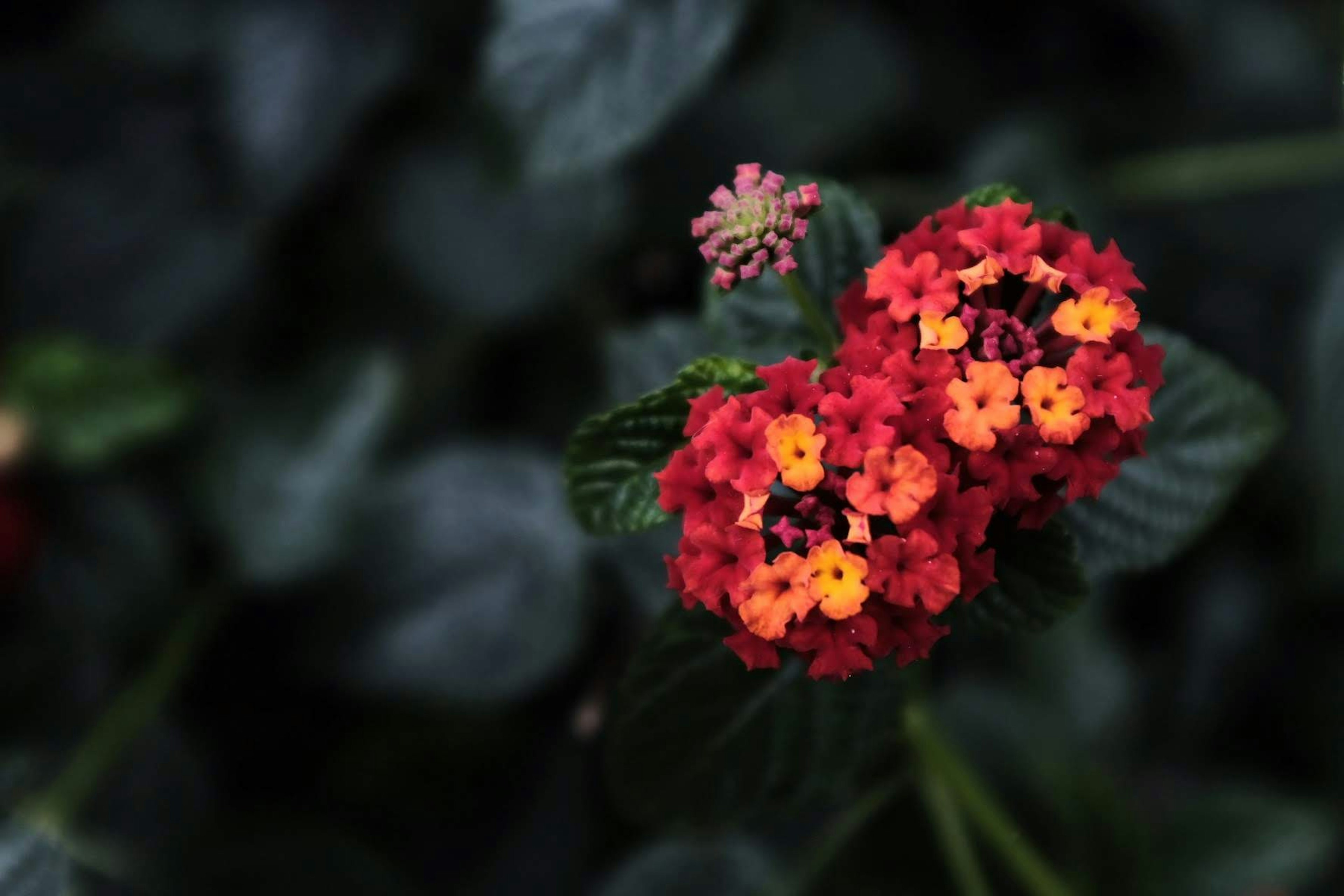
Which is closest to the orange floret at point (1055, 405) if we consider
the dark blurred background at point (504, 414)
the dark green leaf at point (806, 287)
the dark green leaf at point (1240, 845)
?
the dark green leaf at point (806, 287)

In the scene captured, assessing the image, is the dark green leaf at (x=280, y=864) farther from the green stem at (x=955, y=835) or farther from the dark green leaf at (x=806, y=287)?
the dark green leaf at (x=806, y=287)

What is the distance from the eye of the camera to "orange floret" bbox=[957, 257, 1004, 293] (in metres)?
0.74

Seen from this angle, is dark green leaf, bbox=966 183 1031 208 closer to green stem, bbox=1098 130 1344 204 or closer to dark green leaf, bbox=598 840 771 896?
dark green leaf, bbox=598 840 771 896

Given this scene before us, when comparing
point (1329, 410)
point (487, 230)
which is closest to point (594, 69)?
point (487, 230)

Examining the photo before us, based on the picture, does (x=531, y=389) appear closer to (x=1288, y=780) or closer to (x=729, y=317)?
(x=729, y=317)

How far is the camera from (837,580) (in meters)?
0.70

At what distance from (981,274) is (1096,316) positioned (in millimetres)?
66

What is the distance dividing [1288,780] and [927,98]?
3.43ft

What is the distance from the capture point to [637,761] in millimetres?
992

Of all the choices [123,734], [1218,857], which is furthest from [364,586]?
[1218,857]

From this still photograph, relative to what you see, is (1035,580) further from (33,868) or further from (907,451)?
(33,868)

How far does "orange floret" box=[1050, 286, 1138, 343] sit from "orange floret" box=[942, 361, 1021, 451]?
0.15 ft

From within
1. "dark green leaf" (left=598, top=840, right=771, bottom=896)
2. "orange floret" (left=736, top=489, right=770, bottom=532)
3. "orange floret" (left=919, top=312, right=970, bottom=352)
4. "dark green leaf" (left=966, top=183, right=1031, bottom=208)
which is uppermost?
"dark green leaf" (left=966, top=183, right=1031, bottom=208)

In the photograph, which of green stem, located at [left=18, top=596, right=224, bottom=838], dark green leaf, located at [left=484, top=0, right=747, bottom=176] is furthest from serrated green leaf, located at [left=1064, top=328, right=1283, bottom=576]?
green stem, located at [left=18, top=596, right=224, bottom=838]
